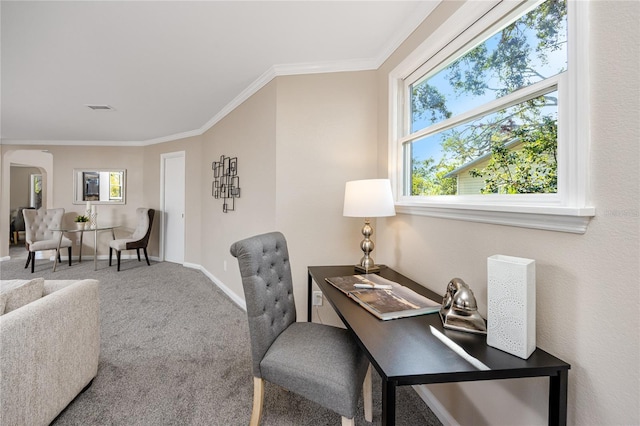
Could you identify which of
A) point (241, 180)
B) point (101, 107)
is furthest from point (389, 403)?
point (101, 107)

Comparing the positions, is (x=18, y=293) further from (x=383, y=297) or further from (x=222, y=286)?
(x=222, y=286)

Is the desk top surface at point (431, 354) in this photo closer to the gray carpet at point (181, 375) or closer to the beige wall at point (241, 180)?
the gray carpet at point (181, 375)

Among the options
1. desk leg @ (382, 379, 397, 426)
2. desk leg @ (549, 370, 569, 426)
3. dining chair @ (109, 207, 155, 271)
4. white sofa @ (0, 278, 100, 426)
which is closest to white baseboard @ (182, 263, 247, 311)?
dining chair @ (109, 207, 155, 271)

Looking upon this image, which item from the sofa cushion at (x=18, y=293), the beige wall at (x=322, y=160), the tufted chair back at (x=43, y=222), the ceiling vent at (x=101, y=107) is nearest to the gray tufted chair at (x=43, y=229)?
the tufted chair back at (x=43, y=222)

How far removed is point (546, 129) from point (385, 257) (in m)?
1.37

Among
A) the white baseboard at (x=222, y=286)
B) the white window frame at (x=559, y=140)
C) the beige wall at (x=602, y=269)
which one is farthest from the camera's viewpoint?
the white baseboard at (x=222, y=286)

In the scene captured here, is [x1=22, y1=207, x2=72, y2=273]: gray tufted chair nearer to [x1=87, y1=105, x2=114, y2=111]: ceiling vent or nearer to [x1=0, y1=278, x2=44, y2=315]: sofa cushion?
[x1=87, y1=105, x2=114, y2=111]: ceiling vent

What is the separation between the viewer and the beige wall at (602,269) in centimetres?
78

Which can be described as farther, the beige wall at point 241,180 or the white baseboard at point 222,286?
the white baseboard at point 222,286

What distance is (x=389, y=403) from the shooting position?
2.78ft

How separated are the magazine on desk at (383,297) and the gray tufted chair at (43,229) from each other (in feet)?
17.2

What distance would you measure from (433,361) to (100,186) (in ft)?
21.4

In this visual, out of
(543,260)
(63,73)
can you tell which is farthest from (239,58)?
(543,260)

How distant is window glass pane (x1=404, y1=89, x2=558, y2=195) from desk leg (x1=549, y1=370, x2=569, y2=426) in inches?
24.5
